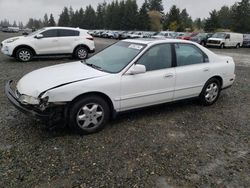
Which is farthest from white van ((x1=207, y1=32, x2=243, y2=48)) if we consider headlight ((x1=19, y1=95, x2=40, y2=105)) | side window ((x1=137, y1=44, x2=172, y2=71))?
headlight ((x1=19, y1=95, x2=40, y2=105))

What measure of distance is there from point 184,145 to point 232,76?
291 centimetres

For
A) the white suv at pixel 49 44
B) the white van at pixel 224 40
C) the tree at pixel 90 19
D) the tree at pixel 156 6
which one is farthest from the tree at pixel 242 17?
the white suv at pixel 49 44

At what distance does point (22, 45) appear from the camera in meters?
11.1

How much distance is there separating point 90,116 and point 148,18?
213 ft

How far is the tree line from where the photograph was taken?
56.3 meters

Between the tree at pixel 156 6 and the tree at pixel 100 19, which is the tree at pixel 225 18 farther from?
the tree at pixel 100 19

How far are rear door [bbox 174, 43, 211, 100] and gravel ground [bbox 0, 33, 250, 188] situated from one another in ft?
1.59

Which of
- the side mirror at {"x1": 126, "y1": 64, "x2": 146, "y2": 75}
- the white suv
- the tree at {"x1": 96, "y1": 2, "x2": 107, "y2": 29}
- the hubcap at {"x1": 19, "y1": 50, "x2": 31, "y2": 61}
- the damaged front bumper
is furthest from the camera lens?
the tree at {"x1": 96, "y1": 2, "x2": 107, "y2": 29}

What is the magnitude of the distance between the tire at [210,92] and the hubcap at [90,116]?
2.50 m

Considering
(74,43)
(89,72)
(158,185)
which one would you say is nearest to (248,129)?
(158,185)

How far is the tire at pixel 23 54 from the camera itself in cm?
1120

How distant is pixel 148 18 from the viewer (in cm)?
6569

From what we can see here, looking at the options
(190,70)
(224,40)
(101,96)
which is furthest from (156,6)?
(101,96)

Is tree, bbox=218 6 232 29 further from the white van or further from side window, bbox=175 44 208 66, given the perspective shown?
side window, bbox=175 44 208 66
